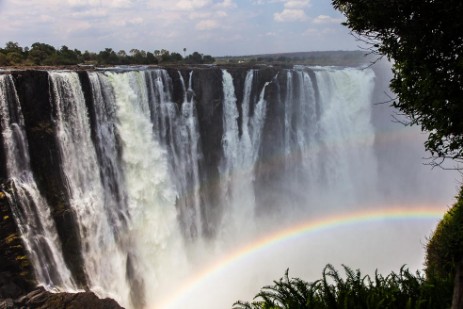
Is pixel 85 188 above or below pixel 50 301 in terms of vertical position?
above

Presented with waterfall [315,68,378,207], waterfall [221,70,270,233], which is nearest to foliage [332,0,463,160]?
waterfall [221,70,270,233]

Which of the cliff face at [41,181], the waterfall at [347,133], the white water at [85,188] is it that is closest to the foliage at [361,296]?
the cliff face at [41,181]

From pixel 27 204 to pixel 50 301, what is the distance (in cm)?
359

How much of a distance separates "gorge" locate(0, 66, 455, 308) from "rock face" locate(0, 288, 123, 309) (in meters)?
0.75

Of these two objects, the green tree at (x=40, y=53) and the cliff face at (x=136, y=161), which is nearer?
the cliff face at (x=136, y=161)

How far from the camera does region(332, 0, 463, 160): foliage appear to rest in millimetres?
5090

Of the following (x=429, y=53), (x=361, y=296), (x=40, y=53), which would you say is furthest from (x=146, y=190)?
A: (x=429, y=53)

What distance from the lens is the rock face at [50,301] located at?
1364cm

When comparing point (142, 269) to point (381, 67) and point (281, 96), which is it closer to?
point (281, 96)

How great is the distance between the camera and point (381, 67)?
111 ft

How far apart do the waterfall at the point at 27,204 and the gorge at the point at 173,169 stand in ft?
0.13

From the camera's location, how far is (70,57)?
90.9 ft

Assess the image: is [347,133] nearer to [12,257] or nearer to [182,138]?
[182,138]

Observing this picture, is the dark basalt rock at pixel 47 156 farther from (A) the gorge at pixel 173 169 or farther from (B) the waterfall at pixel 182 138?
(B) the waterfall at pixel 182 138
